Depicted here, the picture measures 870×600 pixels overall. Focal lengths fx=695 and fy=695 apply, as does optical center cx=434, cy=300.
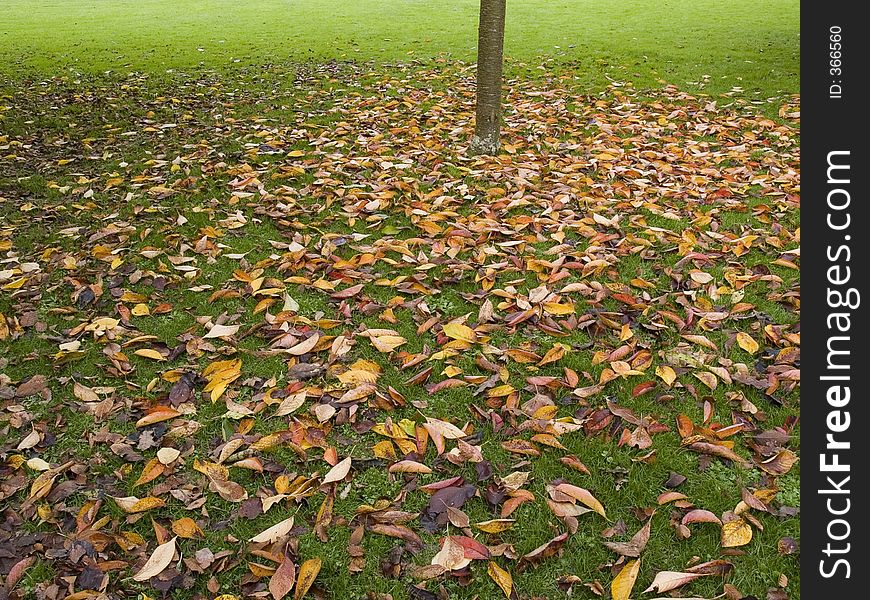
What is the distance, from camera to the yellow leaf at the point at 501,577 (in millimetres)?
2341

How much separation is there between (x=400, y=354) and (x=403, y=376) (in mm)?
173

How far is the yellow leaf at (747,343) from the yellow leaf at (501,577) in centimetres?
178

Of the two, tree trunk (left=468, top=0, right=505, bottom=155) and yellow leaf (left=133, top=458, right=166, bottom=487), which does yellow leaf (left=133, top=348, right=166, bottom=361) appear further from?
tree trunk (left=468, top=0, right=505, bottom=155)

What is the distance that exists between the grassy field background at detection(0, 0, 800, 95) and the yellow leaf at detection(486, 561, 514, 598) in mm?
7748

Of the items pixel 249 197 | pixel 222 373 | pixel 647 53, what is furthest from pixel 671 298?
pixel 647 53

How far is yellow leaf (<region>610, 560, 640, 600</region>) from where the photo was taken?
2311 mm

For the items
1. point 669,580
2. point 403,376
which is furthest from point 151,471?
point 669,580

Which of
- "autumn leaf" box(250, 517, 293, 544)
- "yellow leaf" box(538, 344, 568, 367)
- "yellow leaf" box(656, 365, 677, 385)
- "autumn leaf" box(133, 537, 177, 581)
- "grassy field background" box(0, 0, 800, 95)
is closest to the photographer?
"autumn leaf" box(133, 537, 177, 581)

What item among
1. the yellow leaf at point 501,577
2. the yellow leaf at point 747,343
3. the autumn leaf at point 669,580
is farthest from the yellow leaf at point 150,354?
the yellow leaf at point 747,343

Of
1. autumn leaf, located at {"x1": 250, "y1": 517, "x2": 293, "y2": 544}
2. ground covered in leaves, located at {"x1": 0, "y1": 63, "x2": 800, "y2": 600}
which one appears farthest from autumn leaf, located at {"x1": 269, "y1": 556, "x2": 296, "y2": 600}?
autumn leaf, located at {"x1": 250, "y1": 517, "x2": 293, "y2": 544}

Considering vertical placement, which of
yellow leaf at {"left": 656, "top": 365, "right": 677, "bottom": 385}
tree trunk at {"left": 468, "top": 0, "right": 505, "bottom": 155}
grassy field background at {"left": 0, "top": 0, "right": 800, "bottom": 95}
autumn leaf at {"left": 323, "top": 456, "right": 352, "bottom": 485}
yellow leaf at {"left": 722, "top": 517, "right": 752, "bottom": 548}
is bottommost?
yellow leaf at {"left": 722, "top": 517, "right": 752, "bottom": 548}

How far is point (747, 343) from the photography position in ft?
11.3

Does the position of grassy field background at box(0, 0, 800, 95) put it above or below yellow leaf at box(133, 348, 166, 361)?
above

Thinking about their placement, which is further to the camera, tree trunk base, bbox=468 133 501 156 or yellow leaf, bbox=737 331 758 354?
tree trunk base, bbox=468 133 501 156
